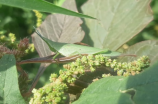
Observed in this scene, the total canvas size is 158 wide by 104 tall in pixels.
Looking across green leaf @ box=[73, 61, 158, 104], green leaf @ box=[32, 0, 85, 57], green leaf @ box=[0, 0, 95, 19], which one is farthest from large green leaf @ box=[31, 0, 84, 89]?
green leaf @ box=[73, 61, 158, 104]

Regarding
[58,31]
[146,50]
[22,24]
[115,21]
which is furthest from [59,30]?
[22,24]

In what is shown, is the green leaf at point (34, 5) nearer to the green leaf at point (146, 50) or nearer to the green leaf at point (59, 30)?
the green leaf at point (59, 30)

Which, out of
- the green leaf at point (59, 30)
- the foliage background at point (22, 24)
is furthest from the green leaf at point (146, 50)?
the foliage background at point (22, 24)

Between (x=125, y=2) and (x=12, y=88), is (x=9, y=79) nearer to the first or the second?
(x=12, y=88)

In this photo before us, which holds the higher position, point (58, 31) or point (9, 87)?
point (58, 31)

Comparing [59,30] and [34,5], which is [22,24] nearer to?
[59,30]

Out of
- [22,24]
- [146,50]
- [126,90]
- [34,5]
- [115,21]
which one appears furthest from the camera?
[22,24]
